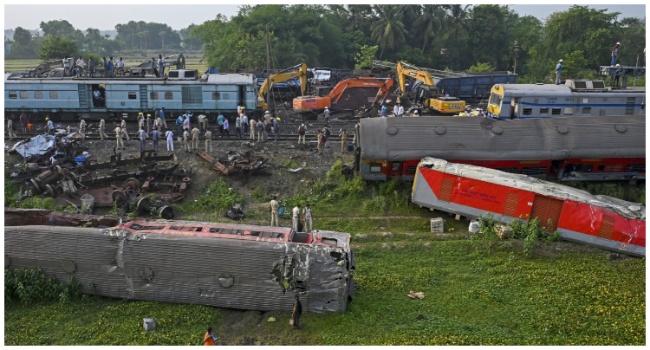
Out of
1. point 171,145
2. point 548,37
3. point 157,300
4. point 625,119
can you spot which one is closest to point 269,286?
point 157,300

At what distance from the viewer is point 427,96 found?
3559 centimetres

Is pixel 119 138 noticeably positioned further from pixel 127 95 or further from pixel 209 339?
pixel 209 339

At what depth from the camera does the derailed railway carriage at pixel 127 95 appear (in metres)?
30.8

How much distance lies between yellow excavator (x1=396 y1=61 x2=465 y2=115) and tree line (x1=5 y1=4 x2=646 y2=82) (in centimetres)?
1542

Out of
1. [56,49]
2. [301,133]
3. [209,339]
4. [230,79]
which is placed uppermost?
[56,49]

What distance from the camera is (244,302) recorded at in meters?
13.5

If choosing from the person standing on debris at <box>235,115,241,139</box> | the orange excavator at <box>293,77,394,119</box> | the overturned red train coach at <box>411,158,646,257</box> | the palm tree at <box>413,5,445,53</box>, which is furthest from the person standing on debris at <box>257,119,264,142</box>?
the palm tree at <box>413,5,445,53</box>

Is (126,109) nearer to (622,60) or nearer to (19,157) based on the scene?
(19,157)

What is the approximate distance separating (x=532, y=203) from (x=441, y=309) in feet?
19.1

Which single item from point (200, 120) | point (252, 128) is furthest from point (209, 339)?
point (200, 120)

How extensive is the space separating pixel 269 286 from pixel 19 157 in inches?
619

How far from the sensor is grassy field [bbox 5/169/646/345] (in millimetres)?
12297

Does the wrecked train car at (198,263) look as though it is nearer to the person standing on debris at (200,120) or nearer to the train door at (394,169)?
the train door at (394,169)

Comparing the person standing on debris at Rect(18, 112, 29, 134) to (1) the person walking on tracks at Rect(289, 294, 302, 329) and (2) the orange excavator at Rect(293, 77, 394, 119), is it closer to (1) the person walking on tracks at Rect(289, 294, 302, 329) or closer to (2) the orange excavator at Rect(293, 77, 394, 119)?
(2) the orange excavator at Rect(293, 77, 394, 119)
